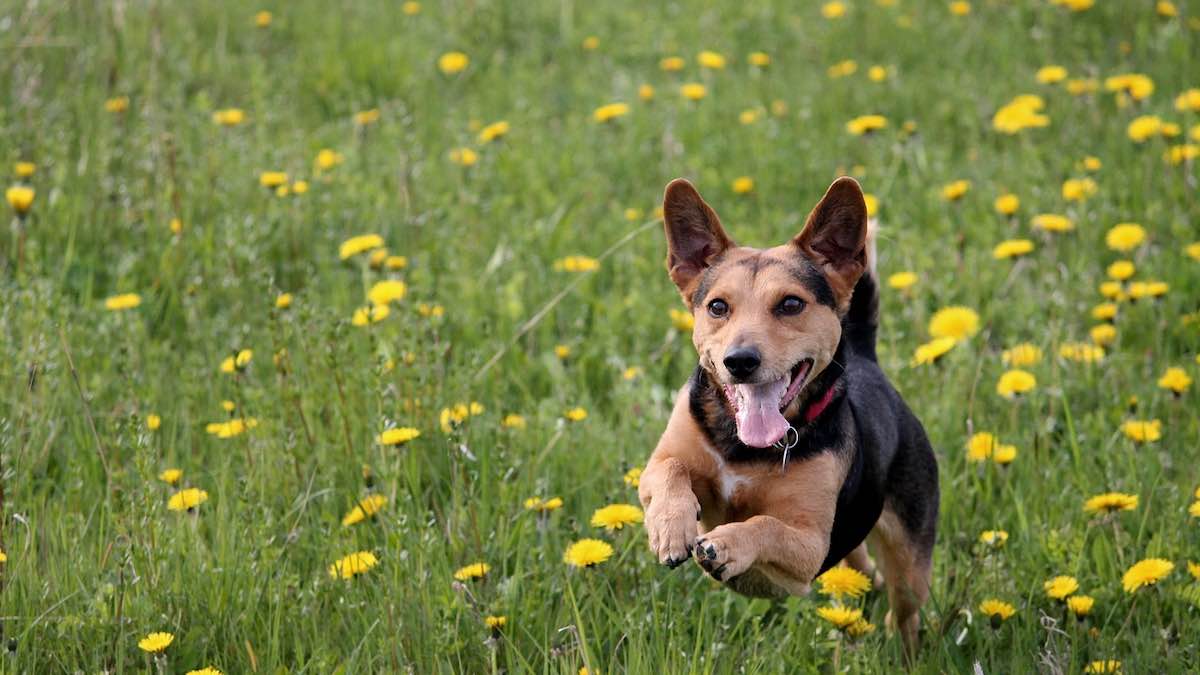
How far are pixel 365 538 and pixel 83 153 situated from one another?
3433mm

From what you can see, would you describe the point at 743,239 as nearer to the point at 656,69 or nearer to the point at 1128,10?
the point at 656,69

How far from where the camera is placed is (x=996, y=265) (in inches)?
277

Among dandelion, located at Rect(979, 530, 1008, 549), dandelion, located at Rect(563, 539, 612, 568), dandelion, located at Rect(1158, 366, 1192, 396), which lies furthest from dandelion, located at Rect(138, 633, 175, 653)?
dandelion, located at Rect(1158, 366, 1192, 396)

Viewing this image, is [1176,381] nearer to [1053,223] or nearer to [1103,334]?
[1103,334]

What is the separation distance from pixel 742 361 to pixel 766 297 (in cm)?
30

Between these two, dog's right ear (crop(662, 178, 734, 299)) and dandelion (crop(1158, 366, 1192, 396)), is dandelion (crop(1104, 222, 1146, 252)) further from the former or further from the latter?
dog's right ear (crop(662, 178, 734, 299))

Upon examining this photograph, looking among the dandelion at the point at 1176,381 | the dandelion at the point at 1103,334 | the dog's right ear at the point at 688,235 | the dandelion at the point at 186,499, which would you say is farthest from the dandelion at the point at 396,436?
the dandelion at the point at 1103,334

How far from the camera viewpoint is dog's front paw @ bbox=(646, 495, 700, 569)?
3.41 metres

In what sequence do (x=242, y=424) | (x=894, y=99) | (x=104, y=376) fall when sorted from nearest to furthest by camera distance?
(x=242, y=424)
(x=104, y=376)
(x=894, y=99)

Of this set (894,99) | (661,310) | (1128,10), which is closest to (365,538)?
(661,310)

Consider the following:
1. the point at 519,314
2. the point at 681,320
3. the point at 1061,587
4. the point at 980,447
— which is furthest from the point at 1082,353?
the point at 519,314

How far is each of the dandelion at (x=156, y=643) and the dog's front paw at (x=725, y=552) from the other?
4.69 feet

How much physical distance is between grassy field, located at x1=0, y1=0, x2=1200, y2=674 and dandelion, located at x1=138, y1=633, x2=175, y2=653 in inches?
3.5

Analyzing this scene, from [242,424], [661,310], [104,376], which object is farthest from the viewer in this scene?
[661,310]
